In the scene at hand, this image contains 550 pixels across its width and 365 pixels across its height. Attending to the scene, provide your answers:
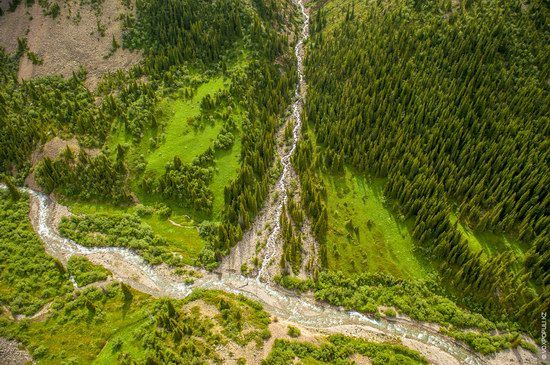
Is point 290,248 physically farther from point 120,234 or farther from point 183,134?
point 183,134

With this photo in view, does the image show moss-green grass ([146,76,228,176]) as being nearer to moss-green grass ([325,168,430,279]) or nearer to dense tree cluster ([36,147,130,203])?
dense tree cluster ([36,147,130,203])

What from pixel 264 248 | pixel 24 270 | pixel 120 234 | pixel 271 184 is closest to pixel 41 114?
pixel 120 234

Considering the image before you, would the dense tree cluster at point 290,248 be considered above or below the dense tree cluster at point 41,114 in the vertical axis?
below

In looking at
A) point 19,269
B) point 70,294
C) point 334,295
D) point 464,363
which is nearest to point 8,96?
point 19,269

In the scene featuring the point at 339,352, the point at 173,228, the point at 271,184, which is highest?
the point at 271,184

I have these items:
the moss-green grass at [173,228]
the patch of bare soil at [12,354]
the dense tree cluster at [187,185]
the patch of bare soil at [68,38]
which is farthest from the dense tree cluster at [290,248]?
the patch of bare soil at [68,38]

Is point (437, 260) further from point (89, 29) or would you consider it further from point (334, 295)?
point (89, 29)

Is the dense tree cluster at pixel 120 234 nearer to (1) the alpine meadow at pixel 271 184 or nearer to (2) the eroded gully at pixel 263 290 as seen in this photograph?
(1) the alpine meadow at pixel 271 184

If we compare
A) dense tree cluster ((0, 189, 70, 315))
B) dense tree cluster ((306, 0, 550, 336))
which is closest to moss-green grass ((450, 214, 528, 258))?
dense tree cluster ((306, 0, 550, 336))
